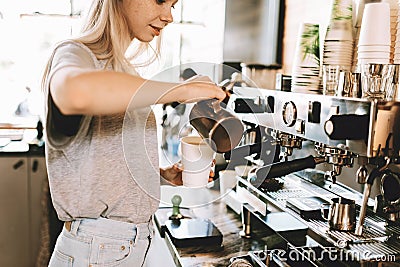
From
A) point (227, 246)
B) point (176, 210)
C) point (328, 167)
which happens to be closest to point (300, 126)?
point (328, 167)

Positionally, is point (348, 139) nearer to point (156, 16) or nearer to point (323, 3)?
point (156, 16)

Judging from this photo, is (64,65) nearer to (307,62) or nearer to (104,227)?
(104,227)

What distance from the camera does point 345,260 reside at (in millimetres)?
1018

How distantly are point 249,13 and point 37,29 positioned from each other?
1.47 m

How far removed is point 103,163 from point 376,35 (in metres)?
0.70

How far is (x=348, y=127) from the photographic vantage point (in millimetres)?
871

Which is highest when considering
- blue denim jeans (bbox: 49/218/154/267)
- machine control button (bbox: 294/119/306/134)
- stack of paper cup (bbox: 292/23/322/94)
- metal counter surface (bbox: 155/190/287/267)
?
stack of paper cup (bbox: 292/23/322/94)

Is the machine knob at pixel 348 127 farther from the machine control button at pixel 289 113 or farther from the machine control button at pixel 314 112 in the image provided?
the machine control button at pixel 289 113

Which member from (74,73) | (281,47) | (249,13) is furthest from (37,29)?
Result: (74,73)

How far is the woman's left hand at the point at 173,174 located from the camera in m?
1.26

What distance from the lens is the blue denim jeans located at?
1063 millimetres

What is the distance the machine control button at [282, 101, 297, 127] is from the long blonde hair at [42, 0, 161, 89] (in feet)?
1.36

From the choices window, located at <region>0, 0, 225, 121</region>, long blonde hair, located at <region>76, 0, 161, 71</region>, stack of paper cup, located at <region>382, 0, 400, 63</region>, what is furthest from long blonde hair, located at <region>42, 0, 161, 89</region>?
window, located at <region>0, 0, 225, 121</region>

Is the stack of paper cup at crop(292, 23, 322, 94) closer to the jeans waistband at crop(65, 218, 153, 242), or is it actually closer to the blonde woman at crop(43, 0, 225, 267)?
the blonde woman at crop(43, 0, 225, 267)
